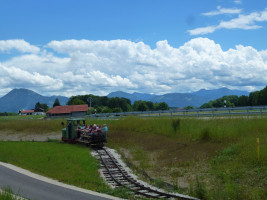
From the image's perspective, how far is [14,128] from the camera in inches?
1601

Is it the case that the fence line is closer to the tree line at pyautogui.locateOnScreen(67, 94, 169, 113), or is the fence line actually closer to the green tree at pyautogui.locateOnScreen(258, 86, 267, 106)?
the green tree at pyautogui.locateOnScreen(258, 86, 267, 106)

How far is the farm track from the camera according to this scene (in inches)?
454

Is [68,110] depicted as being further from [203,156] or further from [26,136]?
[203,156]

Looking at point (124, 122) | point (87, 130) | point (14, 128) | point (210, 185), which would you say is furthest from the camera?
point (14, 128)

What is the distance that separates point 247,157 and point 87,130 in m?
14.6

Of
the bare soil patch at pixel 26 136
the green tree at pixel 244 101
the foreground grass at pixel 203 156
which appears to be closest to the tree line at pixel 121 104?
the green tree at pixel 244 101

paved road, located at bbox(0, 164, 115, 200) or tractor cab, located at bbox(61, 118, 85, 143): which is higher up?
tractor cab, located at bbox(61, 118, 85, 143)

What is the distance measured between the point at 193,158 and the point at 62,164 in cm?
766

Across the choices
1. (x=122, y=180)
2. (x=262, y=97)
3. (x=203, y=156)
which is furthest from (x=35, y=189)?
(x=262, y=97)

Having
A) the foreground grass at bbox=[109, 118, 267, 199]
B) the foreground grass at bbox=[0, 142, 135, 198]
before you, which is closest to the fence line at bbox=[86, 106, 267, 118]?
the foreground grass at bbox=[109, 118, 267, 199]

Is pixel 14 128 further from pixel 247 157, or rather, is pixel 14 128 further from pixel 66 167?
pixel 247 157

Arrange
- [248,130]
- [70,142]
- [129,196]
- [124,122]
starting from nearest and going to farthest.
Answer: [129,196]
[248,130]
[70,142]
[124,122]

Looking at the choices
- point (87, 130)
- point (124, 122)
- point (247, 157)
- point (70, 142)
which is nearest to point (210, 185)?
point (247, 157)

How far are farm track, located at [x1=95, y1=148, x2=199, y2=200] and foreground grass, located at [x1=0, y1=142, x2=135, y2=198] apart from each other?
20.8 inches
